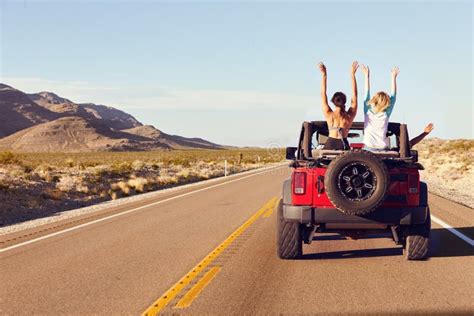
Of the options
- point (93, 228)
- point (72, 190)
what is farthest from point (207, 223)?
Result: point (72, 190)

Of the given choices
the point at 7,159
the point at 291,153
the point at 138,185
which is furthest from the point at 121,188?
the point at 291,153

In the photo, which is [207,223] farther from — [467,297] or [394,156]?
[467,297]

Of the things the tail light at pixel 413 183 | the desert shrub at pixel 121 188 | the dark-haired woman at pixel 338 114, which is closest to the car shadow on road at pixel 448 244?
the tail light at pixel 413 183

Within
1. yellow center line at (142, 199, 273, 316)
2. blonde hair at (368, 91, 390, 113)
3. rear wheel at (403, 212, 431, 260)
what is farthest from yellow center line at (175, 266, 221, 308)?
blonde hair at (368, 91, 390, 113)

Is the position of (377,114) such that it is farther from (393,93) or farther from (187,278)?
(187,278)

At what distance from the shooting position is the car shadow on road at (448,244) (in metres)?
8.17

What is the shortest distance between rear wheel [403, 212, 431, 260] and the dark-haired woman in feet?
4.94

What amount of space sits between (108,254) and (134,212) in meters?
5.93

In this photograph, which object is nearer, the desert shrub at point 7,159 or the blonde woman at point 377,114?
the blonde woman at point 377,114

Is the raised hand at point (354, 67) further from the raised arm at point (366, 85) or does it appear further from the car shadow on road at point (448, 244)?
the car shadow on road at point (448, 244)

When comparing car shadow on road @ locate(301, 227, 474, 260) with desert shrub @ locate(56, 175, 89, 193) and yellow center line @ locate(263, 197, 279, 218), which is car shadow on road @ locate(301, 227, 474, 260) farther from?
desert shrub @ locate(56, 175, 89, 193)

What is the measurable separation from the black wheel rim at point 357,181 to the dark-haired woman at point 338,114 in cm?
102

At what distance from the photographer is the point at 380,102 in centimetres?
745

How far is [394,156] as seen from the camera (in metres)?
7.50
